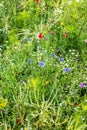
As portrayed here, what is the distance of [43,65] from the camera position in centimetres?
313

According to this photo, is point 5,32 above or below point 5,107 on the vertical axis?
above

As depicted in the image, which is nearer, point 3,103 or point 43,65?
point 3,103

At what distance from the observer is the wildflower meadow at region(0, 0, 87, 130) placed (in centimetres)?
282

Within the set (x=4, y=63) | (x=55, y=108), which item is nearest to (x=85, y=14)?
(x=4, y=63)

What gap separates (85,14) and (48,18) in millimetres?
425

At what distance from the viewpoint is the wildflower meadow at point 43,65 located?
9.25 ft

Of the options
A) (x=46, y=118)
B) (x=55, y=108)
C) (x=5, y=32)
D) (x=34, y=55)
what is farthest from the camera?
(x=5, y=32)

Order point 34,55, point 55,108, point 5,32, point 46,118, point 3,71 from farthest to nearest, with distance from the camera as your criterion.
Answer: point 5,32
point 34,55
point 3,71
point 55,108
point 46,118

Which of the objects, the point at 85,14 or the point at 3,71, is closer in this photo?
the point at 3,71

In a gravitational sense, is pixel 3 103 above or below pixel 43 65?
below

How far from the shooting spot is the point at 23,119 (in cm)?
284

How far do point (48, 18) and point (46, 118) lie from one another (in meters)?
1.61

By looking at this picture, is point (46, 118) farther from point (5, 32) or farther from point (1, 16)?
point (1, 16)

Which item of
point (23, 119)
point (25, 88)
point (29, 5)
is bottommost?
point (23, 119)
